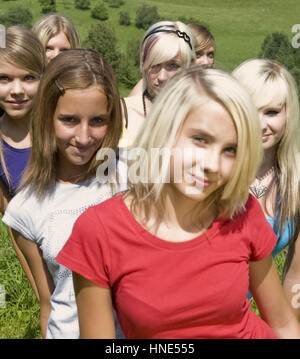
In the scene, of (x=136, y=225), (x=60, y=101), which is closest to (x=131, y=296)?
(x=136, y=225)

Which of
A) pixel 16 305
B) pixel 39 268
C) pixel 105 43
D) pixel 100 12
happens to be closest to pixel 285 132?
pixel 39 268

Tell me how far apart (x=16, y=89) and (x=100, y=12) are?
378 inches

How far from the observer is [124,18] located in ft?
40.4

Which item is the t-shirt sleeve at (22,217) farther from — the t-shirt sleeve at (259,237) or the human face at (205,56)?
the human face at (205,56)

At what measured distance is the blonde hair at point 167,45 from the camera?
3336 mm

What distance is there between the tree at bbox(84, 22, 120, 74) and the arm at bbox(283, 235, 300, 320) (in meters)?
6.94

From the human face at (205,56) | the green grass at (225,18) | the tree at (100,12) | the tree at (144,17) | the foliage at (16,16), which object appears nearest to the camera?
the human face at (205,56)

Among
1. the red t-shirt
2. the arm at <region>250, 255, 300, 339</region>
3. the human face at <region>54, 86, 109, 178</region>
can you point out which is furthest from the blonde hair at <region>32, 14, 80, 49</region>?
the arm at <region>250, 255, 300, 339</region>

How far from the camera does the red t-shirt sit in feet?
5.14

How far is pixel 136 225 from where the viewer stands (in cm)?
162

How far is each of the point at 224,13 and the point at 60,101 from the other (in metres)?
13.0

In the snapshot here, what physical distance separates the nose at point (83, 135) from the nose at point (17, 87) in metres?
0.95

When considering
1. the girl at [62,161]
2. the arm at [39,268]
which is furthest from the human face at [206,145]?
the arm at [39,268]
